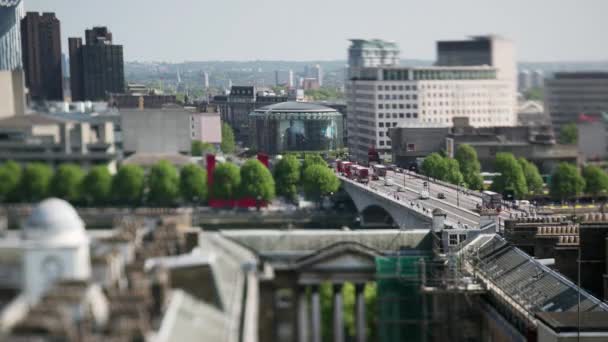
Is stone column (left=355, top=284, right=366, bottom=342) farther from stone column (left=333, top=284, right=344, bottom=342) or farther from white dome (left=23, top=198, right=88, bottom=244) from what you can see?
white dome (left=23, top=198, right=88, bottom=244)

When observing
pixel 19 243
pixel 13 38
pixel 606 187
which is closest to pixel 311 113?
pixel 606 187

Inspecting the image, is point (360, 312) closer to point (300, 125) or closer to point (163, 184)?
point (163, 184)

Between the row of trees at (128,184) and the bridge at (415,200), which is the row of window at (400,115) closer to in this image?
the bridge at (415,200)

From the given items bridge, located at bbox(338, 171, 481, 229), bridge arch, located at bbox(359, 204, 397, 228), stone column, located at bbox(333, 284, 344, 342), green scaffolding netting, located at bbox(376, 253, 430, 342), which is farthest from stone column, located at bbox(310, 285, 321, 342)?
bridge, located at bbox(338, 171, 481, 229)

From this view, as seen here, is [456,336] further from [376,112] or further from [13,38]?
[376,112]

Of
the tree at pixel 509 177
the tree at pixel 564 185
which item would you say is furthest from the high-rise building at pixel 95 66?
the tree at pixel 509 177

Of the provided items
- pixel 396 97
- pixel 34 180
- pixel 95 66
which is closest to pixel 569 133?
pixel 95 66
